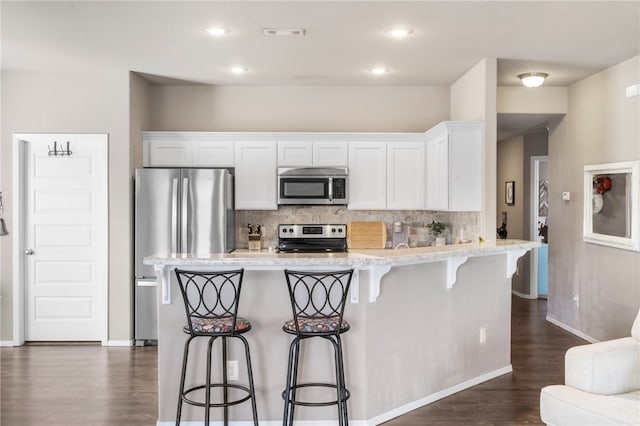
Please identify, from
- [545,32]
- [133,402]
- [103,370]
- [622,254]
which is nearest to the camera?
[133,402]

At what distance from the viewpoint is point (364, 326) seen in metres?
3.17

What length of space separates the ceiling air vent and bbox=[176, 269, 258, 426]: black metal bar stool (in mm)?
1998

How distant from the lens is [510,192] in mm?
8516

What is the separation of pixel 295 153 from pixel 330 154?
393 mm

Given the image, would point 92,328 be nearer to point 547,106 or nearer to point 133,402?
point 133,402

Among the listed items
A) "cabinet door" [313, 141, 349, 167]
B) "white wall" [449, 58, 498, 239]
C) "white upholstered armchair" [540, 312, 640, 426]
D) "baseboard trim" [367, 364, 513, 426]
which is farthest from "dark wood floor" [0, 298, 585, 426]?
"cabinet door" [313, 141, 349, 167]

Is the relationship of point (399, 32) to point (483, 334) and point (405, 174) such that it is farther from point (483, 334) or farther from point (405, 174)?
point (483, 334)

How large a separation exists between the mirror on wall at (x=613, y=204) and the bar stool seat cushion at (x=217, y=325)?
3667 millimetres

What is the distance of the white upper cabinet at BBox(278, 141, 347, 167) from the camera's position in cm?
563

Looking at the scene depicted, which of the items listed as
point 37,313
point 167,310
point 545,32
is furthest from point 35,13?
point 545,32

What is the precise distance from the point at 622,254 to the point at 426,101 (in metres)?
2.65

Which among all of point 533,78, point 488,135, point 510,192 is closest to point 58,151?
point 488,135

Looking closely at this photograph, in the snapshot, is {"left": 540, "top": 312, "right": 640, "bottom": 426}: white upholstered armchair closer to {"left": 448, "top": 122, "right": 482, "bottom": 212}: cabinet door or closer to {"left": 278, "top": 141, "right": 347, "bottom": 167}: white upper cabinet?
{"left": 448, "top": 122, "right": 482, "bottom": 212}: cabinet door

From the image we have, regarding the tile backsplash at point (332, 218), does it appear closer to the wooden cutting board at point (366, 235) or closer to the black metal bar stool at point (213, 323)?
the wooden cutting board at point (366, 235)
